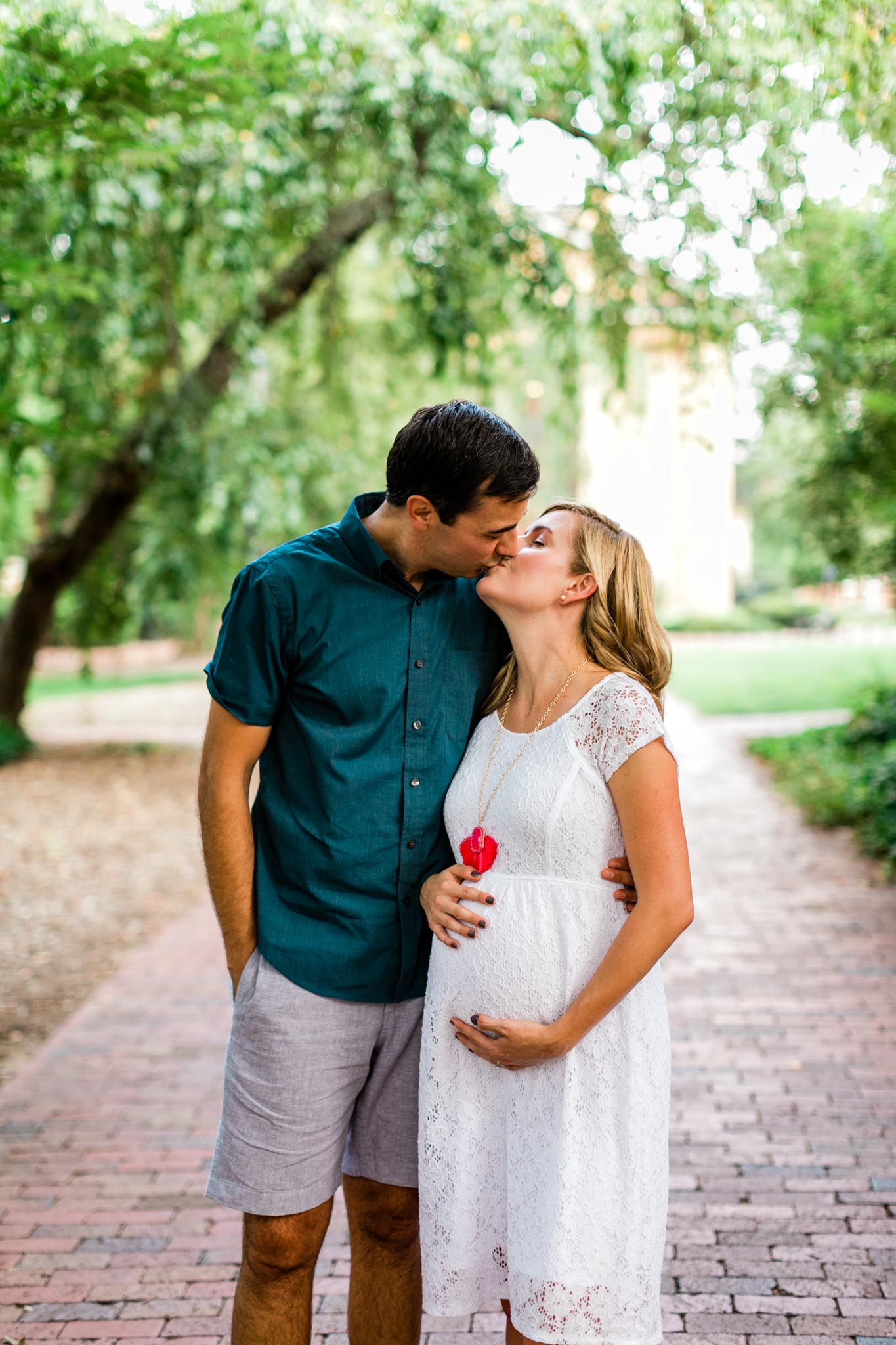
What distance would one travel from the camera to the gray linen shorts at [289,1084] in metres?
2.21

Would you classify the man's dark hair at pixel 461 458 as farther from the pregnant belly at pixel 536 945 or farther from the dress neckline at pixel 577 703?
the pregnant belly at pixel 536 945

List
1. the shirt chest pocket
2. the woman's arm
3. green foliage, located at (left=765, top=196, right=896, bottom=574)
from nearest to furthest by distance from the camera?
the woman's arm
the shirt chest pocket
green foliage, located at (left=765, top=196, right=896, bottom=574)

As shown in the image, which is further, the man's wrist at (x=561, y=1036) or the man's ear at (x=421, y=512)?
the man's ear at (x=421, y=512)

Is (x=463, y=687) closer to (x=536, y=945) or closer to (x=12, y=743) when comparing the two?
(x=536, y=945)

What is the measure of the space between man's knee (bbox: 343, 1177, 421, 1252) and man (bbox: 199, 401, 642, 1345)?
0.35 feet

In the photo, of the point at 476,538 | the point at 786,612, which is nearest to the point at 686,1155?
the point at 476,538

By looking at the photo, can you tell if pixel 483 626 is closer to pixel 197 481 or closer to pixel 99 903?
pixel 99 903

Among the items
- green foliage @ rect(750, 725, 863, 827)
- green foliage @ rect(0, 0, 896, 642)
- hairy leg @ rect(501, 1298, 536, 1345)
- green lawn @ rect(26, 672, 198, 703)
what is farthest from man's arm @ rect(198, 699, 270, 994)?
green lawn @ rect(26, 672, 198, 703)

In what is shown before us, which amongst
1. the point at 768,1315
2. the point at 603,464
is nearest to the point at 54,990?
the point at 768,1315

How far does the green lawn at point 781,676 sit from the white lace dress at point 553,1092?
1124cm

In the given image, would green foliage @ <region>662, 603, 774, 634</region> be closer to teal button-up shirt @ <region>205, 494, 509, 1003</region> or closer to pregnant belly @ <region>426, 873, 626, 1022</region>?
teal button-up shirt @ <region>205, 494, 509, 1003</region>

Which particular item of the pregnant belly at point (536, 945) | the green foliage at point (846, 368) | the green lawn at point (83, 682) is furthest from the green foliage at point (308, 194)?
the green lawn at point (83, 682)

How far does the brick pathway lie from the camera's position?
120 inches

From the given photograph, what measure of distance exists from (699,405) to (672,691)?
12.3 m
